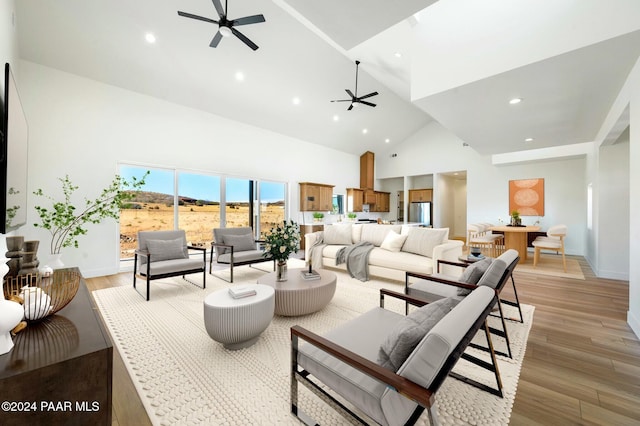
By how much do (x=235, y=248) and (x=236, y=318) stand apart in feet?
8.52

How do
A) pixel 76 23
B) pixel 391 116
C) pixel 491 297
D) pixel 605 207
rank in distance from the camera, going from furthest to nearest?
pixel 391 116 < pixel 605 207 < pixel 76 23 < pixel 491 297

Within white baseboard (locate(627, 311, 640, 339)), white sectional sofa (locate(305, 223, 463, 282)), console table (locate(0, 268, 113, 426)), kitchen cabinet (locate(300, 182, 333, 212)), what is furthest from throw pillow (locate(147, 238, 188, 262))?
white baseboard (locate(627, 311, 640, 339))

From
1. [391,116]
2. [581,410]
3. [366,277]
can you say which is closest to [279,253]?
[366,277]

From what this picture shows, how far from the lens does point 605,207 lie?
453 centimetres

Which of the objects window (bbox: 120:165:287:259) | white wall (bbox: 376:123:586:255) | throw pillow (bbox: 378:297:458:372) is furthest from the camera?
white wall (bbox: 376:123:586:255)

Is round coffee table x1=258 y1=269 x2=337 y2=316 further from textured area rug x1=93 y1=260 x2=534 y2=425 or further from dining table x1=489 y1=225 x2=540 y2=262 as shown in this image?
dining table x1=489 y1=225 x2=540 y2=262

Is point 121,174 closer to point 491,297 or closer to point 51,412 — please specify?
point 51,412

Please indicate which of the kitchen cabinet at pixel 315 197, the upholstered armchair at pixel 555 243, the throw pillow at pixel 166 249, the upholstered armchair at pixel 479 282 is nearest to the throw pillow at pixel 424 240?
the upholstered armchair at pixel 479 282

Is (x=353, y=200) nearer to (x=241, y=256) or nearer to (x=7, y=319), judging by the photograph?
(x=241, y=256)

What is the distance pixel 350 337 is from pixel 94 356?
1206mm

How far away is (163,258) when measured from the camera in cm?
368

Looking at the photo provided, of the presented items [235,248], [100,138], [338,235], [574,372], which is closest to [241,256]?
[235,248]

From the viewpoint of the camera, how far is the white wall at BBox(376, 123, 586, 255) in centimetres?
693

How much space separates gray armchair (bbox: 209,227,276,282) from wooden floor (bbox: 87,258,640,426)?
2078 millimetres
